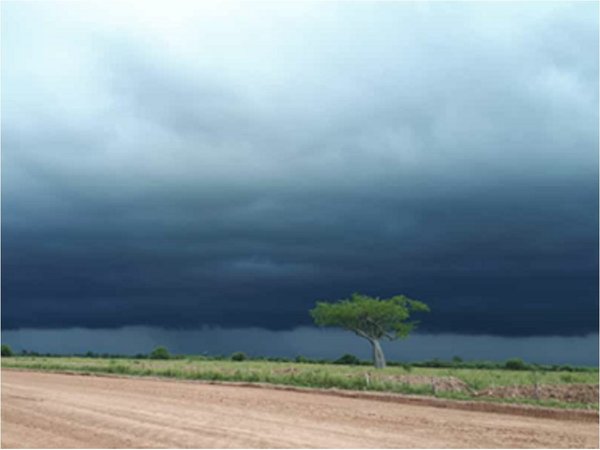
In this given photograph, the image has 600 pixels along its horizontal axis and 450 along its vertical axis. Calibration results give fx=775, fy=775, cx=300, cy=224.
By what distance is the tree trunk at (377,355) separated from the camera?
75088 millimetres

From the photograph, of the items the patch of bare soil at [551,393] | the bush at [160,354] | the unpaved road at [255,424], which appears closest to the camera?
the unpaved road at [255,424]

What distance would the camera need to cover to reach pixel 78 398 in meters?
31.8

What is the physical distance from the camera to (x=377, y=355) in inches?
2997

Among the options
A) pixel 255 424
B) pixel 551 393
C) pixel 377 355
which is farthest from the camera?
pixel 377 355

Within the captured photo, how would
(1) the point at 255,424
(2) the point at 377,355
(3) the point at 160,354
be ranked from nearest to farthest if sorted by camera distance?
(1) the point at 255,424, (2) the point at 377,355, (3) the point at 160,354

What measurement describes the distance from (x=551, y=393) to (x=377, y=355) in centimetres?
4027

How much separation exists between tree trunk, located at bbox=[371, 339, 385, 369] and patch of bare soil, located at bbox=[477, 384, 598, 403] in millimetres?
36267

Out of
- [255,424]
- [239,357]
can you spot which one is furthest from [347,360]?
[255,424]

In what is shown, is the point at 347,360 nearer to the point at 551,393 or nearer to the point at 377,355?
the point at 377,355

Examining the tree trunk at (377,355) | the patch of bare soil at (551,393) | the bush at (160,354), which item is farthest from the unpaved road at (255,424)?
the bush at (160,354)

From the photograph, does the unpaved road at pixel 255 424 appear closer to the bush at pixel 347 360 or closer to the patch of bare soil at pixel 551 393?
the patch of bare soil at pixel 551 393

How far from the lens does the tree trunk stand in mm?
75088

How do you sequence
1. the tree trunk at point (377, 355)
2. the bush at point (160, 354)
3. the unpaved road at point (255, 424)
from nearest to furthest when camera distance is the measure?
the unpaved road at point (255, 424) < the tree trunk at point (377, 355) < the bush at point (160, 354)

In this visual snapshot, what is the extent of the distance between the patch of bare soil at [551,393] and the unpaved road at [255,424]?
7.28m
